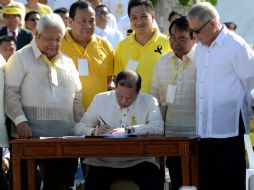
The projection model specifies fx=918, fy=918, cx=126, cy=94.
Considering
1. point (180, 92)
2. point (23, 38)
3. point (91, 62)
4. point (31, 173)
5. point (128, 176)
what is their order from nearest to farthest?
1. point (31, 173)
2. point (128, 176)
3. point (180, 92)
4. point (91, 62)
5. point (23, 38)

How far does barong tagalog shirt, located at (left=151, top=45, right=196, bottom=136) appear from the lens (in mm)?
7965

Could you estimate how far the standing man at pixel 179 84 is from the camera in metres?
7.96

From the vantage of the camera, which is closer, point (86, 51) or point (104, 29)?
point (86, 51)

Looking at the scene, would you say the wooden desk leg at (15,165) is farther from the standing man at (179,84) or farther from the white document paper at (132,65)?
the white document paper at (132,65)

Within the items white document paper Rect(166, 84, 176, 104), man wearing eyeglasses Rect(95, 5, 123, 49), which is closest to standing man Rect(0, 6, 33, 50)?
man wearing eyeglasses Rect(95, 5, 123, 49)

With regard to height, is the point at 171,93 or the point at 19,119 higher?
the point at 171,93

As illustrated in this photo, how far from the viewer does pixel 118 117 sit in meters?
7.77

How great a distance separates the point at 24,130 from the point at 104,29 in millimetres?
4162

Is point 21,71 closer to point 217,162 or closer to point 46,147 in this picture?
point 46,147

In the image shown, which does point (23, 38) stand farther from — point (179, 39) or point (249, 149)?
point (249, 149)

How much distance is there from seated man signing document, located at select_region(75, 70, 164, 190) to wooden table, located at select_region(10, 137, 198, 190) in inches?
9.6

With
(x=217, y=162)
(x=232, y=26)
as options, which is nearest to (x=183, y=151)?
(x=217, y=162)

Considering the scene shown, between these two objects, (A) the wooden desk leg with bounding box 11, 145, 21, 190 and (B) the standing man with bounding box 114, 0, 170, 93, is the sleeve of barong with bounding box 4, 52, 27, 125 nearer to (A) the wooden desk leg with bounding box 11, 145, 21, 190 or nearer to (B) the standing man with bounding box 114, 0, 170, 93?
(A) the wooden desk leg with bounding box 11, 145, 21, 190

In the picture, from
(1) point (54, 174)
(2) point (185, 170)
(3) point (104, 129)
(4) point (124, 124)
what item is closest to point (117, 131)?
(3) point (104, 129)
